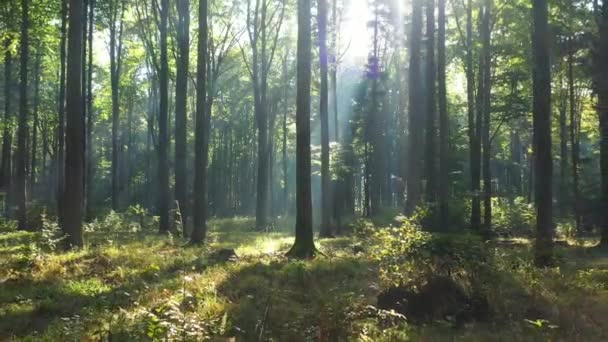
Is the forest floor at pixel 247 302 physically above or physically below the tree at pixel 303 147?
below

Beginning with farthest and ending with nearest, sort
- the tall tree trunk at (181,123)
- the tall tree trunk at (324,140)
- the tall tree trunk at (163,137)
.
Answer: the tall tree trunk at (324,140)
the tall tree trunk at (163,137)
the tall tree trunk at (181,123)

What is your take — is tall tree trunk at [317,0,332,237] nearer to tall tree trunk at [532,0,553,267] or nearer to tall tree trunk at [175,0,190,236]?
tall tree trunk at [175,0,190,236]

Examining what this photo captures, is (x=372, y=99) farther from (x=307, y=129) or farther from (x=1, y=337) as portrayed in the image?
(x=1, y=337)

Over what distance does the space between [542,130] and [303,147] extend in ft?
18.4

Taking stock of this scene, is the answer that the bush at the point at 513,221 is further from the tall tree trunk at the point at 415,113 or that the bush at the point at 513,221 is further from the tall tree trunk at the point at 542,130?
the tall tree trunk at the point at 542,130

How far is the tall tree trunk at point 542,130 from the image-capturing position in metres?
11.5

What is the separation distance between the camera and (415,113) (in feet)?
58.7

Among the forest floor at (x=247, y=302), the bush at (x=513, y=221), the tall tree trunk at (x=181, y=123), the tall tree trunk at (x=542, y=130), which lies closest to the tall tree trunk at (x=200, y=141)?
the tall tree trunk at (x=181, y=123)

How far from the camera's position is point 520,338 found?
19.4 feet

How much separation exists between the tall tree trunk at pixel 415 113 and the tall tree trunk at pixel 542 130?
532 cm

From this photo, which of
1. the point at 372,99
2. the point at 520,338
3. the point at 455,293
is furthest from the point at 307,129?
the point at 372,99

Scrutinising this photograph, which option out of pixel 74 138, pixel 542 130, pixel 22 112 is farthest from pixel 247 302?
pixel 22 112

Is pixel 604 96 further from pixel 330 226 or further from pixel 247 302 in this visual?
pixel 247 302

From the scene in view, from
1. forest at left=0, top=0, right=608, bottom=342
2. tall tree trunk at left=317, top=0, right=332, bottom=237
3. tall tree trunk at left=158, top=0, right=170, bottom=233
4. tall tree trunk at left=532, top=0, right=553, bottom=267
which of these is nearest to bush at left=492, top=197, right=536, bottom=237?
forest at left=0, top=0, right=608, bottom=342
